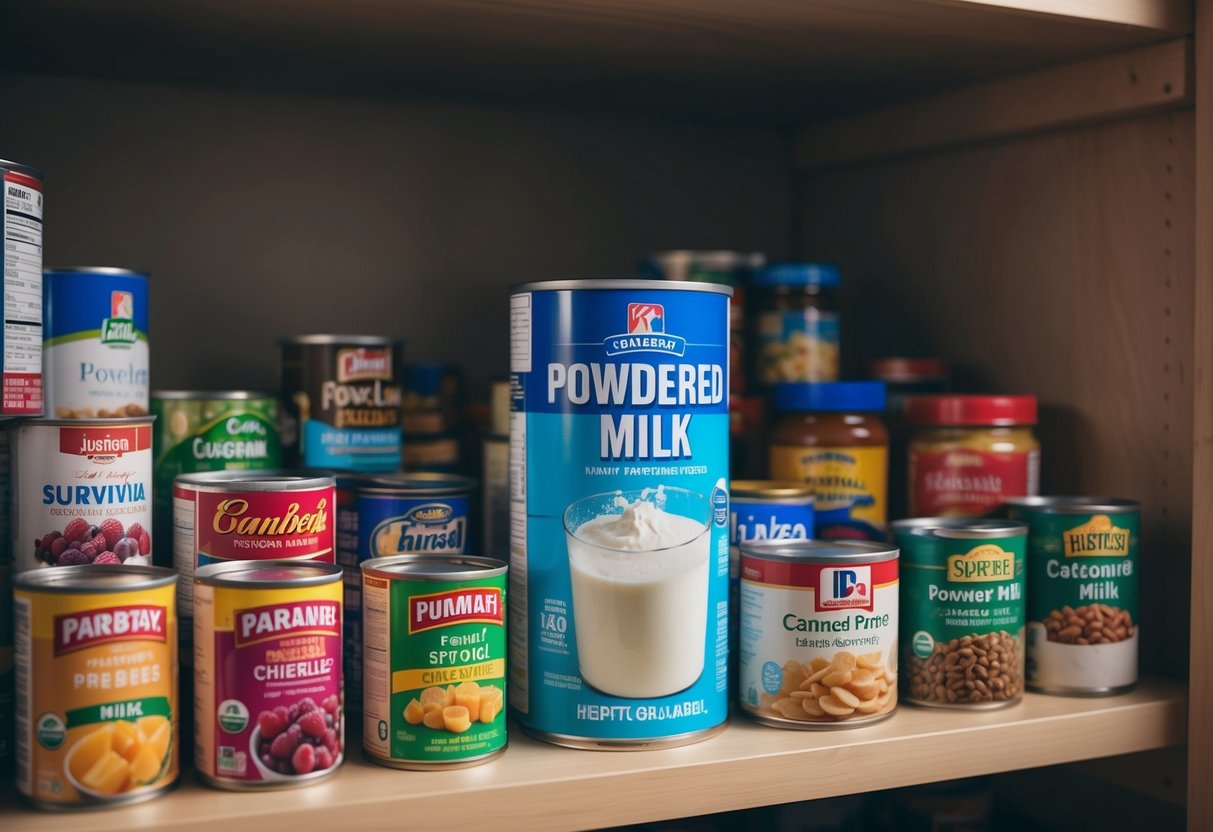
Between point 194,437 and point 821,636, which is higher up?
point 194,437

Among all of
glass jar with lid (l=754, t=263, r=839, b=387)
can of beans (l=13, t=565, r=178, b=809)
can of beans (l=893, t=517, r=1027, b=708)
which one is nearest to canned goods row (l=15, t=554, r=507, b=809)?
can of beans (l=13, t=565, r=178, b=809)

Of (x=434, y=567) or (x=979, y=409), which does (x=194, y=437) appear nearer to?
(x=434, y=567)

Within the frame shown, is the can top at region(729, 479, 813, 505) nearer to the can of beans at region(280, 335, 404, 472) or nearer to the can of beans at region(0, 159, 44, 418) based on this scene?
the can of beans at region(280, 335, 404, 472)

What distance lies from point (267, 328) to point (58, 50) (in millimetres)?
336

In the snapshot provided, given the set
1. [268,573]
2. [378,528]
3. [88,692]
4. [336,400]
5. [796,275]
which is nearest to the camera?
[88,692]

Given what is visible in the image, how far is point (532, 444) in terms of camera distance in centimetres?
93

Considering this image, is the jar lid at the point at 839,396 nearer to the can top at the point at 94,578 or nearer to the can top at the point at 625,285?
the can top at the point at 625,285

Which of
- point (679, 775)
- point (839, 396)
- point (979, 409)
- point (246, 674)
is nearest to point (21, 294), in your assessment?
point (246, 674)

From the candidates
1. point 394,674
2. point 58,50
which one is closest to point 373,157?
point 58,50

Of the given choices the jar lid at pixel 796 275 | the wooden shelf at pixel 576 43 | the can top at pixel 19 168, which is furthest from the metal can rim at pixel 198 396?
the jar lid at pixel 796 275

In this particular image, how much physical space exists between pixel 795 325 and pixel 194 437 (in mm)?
615

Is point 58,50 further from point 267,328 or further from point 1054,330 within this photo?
point 1054,330

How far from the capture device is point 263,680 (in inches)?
31.9

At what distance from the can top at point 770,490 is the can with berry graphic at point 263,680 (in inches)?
15.5
